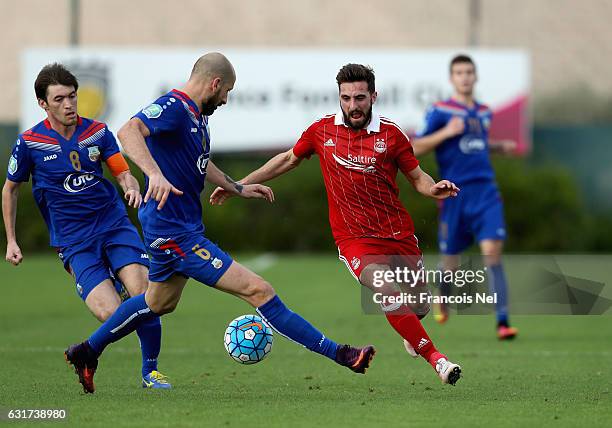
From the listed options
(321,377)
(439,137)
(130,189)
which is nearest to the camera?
(130,189)

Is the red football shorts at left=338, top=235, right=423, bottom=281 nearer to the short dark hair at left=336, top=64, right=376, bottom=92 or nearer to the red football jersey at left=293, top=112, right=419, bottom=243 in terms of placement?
the red football jersey at left=293, top=112, right=419, bottom=243

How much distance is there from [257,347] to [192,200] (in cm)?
102

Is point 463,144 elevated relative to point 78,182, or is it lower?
lower

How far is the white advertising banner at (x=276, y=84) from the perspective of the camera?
1081 inches

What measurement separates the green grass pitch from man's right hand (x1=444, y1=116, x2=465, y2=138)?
202 cm

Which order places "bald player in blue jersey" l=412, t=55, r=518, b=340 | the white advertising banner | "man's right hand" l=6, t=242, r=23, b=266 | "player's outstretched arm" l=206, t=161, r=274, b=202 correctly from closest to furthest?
"player's outstretched arm" l=206, t=161, r=274, b=202 < "man's right hand" l=6, t=242, r=23, b=266 < "bald player in blue jersey" l=412, t=55, r=518, b=340 < the white advertising banner

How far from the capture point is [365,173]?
7.80m

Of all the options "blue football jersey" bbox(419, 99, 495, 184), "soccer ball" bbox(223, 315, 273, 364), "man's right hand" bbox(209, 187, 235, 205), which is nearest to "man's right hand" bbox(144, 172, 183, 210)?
"man's right hand" bbox(209, 187, 235, 205)

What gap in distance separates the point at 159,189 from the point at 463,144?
5738mm

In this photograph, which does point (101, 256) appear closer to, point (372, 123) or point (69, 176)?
point (69, 176)

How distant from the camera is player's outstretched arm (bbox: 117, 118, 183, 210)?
22.0ft

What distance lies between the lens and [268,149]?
28.0 metres

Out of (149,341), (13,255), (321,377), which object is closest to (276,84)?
(321,377)

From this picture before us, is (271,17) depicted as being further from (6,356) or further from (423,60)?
(6,356)
